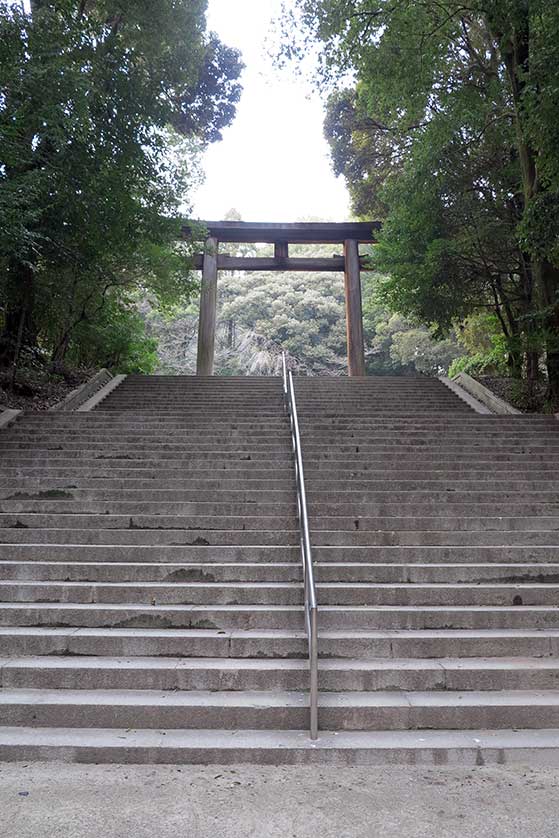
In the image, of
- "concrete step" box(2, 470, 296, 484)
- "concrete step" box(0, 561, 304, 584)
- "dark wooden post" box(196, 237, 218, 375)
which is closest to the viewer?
"concrete step" box(0, 561, 304, 584)

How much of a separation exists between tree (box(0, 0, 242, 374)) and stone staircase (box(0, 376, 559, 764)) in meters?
3.46

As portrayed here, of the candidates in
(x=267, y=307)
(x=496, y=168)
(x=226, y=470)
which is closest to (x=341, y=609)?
(x=226, y=470)

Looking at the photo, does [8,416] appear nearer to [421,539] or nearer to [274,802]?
[421,539]

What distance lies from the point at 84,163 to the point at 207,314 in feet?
27.4

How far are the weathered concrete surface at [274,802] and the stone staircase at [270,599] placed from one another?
0.46 ft

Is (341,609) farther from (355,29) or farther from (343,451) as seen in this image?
(355,29)

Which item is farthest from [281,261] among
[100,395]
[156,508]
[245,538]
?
[245,538]

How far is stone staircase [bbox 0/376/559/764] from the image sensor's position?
3428 millimetres

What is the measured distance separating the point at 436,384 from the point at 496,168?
4.58 meters

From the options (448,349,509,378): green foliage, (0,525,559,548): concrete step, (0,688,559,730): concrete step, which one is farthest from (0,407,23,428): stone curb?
(448,349,509,378): green foliage

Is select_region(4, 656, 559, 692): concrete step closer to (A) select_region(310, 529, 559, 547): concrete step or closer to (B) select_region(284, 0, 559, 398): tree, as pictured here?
(A) select_region(310, 529, 559, 547): concrete step

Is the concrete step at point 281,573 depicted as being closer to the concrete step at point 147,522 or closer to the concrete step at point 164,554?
the concrete step at point 164,554

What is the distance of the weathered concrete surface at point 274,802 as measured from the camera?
8.42 feet

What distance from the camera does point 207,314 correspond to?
57.9ft
